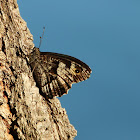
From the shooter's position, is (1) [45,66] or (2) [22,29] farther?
(2) [22,29]

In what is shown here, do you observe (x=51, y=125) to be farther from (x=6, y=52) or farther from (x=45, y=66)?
(x=6, y=52)

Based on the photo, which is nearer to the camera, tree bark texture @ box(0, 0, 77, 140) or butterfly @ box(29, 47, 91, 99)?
tree bark texture @ box(0, 0, 77, 140)

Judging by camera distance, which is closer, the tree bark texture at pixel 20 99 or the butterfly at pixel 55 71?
the tree bark texture at pixel 20 99

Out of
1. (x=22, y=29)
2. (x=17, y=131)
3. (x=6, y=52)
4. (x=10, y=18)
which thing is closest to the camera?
(x=17, y=131)

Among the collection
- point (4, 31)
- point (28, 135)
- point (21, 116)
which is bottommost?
point (28, 135)

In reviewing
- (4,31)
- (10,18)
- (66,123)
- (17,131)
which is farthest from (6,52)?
(66,123)
